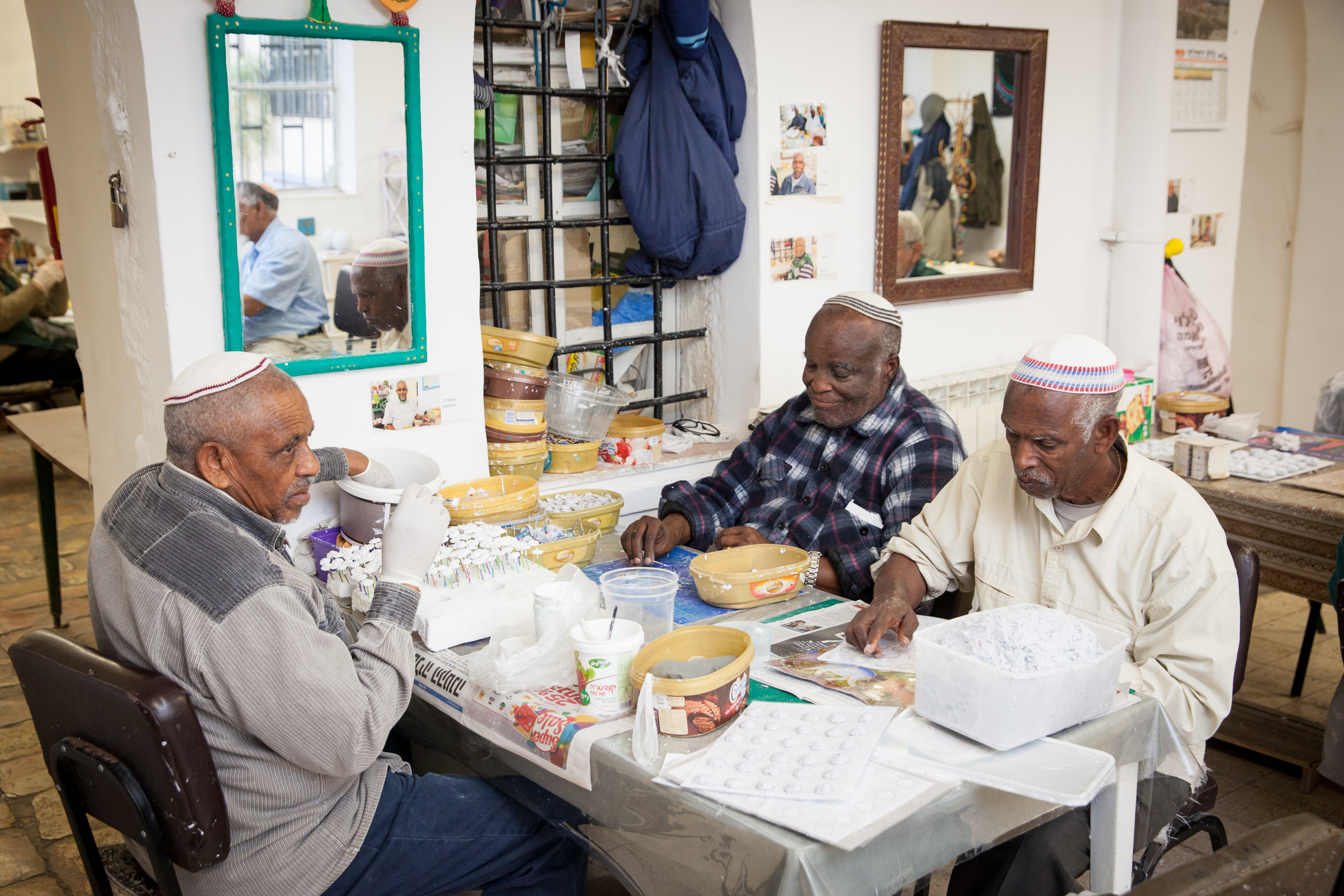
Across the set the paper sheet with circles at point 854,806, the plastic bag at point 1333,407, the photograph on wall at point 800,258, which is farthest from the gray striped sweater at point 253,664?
the plastic bag at point 1333,407

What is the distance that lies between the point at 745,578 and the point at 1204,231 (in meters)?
4.39

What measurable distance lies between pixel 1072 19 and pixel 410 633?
14.2ft

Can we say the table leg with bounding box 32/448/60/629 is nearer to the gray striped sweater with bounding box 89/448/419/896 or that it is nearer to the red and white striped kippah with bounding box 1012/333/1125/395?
the gray striped sweater with bounding box 89/448/419/896

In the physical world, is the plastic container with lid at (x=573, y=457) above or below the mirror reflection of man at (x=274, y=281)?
below

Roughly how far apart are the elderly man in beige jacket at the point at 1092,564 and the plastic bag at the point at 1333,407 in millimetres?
2887

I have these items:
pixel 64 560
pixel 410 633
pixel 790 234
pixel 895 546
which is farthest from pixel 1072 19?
pixel 64 560

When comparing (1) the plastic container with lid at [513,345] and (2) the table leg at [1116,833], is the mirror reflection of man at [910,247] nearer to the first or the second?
(1) the plastic container with lid at [513,345]

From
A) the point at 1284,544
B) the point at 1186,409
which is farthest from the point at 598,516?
the point at 1186,409

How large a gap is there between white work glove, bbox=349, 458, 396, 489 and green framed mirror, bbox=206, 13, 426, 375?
0.35m

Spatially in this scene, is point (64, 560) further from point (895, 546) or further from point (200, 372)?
point (895, 546)

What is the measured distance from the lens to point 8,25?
9664mm

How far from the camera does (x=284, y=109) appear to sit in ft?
9.70

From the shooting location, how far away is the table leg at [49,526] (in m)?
4.60

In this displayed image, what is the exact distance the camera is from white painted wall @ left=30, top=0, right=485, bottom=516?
2809 mm
